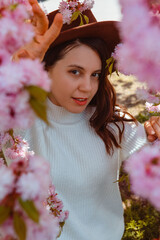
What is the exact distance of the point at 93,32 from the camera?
1.27m

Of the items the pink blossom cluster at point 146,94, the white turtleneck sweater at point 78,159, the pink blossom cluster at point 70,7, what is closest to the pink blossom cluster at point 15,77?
the pink blossom cluster at point 146,94

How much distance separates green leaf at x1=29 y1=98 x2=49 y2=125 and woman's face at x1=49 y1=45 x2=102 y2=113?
2.73 feet

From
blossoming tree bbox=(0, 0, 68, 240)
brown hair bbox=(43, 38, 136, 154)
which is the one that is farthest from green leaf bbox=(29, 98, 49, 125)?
brown hair bbox=(43, 38, 136, 154)

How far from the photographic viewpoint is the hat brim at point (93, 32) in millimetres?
1207

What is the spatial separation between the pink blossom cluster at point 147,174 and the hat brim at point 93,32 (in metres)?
0.86

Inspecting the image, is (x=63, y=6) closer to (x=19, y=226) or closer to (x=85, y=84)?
(x=85, y=84)

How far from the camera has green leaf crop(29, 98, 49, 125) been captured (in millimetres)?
407

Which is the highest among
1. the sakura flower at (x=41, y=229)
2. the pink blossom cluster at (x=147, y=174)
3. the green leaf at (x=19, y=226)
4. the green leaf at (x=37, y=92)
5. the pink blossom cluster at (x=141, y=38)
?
the pink blossom cluster at (x=141, y=38)

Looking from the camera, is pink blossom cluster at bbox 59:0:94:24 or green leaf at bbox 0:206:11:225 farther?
pink blossom cluster at bbox 59:0:94:24

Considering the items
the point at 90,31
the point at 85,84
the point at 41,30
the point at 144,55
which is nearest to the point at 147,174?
the point at 144,55

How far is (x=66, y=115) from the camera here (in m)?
1.56

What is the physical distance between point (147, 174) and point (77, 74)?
884 mm

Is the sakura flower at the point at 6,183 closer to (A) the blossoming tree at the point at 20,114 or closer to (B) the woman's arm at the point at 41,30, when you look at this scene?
(A) the blossoming tree at the point at 20,114

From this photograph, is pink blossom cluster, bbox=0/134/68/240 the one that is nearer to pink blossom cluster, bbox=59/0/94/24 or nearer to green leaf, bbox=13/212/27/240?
green leaf, bbox=13/212/27/240
